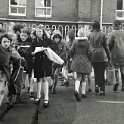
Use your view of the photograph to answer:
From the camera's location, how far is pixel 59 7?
27.2m

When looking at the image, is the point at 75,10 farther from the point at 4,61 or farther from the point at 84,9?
the point at 4,61

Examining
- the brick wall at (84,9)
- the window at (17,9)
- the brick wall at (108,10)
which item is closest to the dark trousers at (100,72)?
the brick wall at (84,9)

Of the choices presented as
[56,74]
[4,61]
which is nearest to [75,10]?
[56,74]

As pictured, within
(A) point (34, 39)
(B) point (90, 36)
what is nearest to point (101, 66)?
(B) point (90, 36)

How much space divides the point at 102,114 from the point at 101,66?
8.20 ft

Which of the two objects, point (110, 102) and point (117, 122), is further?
point (110, 102)

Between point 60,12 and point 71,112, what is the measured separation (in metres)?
19.0

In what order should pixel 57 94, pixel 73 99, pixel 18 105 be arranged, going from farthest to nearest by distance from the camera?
pixel 57 94 < pixel 73 99 < pixel 18 105

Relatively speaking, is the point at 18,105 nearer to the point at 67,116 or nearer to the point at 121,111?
the point at 67,116

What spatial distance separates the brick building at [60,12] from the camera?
86.6ft

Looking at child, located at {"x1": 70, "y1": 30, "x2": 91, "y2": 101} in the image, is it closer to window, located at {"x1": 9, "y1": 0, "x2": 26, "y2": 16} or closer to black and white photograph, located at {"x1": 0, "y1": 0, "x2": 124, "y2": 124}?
black and white photograph, located at {"x1": 0, "y1": 0, "x2": 124, "y2": 124}

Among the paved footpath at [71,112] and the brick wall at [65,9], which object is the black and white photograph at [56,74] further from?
the brick wall at [65,9]

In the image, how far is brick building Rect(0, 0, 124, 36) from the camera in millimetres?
26406

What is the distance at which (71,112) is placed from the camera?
8641 mm
